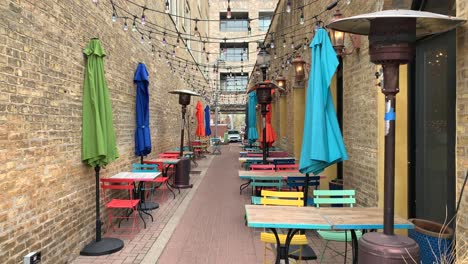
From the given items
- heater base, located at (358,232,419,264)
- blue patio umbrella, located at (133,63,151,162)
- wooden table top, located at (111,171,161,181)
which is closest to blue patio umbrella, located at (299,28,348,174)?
heater base, located at (358,232,419,264)

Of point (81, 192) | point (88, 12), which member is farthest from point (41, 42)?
point (81, 192)

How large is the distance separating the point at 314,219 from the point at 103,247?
314 cm

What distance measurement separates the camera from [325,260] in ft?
15.1

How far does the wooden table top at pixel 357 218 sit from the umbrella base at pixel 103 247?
2970 mm

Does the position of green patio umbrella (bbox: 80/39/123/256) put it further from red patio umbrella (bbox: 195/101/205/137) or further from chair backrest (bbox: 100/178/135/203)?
red patio umbrella (bbox: 195/101/205/137)

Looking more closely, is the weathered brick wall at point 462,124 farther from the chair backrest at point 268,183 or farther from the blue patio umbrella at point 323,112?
the chair backrest at point 268,183

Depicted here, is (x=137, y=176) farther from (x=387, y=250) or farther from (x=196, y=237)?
(x=387, y=250)

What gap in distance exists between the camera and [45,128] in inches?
161

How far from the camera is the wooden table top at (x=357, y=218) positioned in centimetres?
334

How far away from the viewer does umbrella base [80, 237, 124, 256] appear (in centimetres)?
488

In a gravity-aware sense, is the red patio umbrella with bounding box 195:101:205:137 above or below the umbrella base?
above

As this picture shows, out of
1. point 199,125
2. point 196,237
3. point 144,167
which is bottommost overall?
point 196,237

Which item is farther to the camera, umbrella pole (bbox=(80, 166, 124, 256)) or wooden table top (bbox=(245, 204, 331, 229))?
Result: umbrella pole (bbox=(80, 166, 124, 256))

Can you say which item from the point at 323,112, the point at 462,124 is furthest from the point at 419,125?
the point at 462,124
